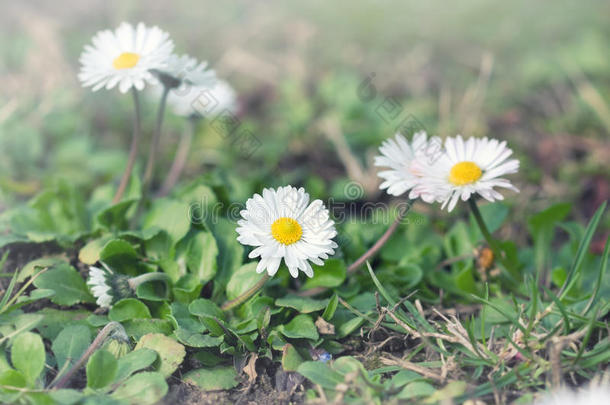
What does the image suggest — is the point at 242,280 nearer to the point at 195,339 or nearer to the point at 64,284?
the point at 195,339

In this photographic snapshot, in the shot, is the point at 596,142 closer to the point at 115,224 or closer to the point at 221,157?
the point at 221,157

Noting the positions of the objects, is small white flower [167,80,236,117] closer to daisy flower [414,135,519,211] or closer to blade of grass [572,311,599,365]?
daisy flower [414,135,519,211]

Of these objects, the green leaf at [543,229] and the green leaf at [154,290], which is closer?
→ the green leaf at [154,290]

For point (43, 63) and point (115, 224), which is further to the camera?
point (43, 63)

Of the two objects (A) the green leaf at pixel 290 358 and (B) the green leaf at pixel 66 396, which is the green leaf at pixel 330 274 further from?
(B) the green leaf at pixel 66 396

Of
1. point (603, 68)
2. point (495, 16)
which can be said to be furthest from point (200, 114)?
point (495, 16)

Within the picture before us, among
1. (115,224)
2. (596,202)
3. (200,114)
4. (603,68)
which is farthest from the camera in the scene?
(603,68)

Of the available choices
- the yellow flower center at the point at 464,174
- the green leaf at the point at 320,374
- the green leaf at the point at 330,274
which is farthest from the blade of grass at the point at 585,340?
the green leaf at the point at 330,274
